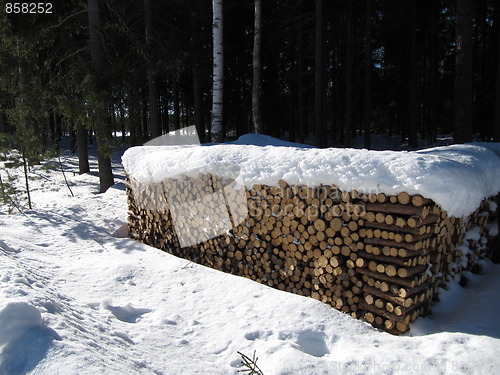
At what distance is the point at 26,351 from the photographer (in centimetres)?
188

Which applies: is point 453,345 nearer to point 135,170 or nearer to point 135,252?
point 135,252

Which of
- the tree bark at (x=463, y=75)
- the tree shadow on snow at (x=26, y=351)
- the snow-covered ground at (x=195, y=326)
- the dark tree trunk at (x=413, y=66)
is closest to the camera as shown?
the tree shadow on snow at (x=26, y=351)

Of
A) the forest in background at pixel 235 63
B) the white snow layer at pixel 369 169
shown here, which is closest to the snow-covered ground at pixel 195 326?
the white snow layer at pixel 369 169

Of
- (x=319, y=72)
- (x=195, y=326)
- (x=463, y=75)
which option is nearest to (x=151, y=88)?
(x=319, y=72)

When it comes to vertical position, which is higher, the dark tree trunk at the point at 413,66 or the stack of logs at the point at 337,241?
the dark tree trunk at the point at 413,66

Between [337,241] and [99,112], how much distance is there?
7297 mm

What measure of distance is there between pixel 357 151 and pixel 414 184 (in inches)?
25.2

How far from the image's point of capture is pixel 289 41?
1605 cm

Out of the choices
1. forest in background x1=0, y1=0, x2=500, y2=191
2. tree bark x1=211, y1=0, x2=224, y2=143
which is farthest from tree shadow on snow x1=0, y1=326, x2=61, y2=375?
forest in background x1=0, y1=0, x2=500, y2=191

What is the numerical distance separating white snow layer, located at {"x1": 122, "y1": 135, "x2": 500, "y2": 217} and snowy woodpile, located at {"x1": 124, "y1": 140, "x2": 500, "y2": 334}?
6 centimetres

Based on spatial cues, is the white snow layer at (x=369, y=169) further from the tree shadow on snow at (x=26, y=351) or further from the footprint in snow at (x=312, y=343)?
the tree shadow on snow at (x=26, y=351)

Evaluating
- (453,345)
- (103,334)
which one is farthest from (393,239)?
(103,334)

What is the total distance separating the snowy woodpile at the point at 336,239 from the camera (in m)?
2.77

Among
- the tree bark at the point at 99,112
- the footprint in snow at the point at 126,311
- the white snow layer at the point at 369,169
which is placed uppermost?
the tree bark at the point at 99,112
